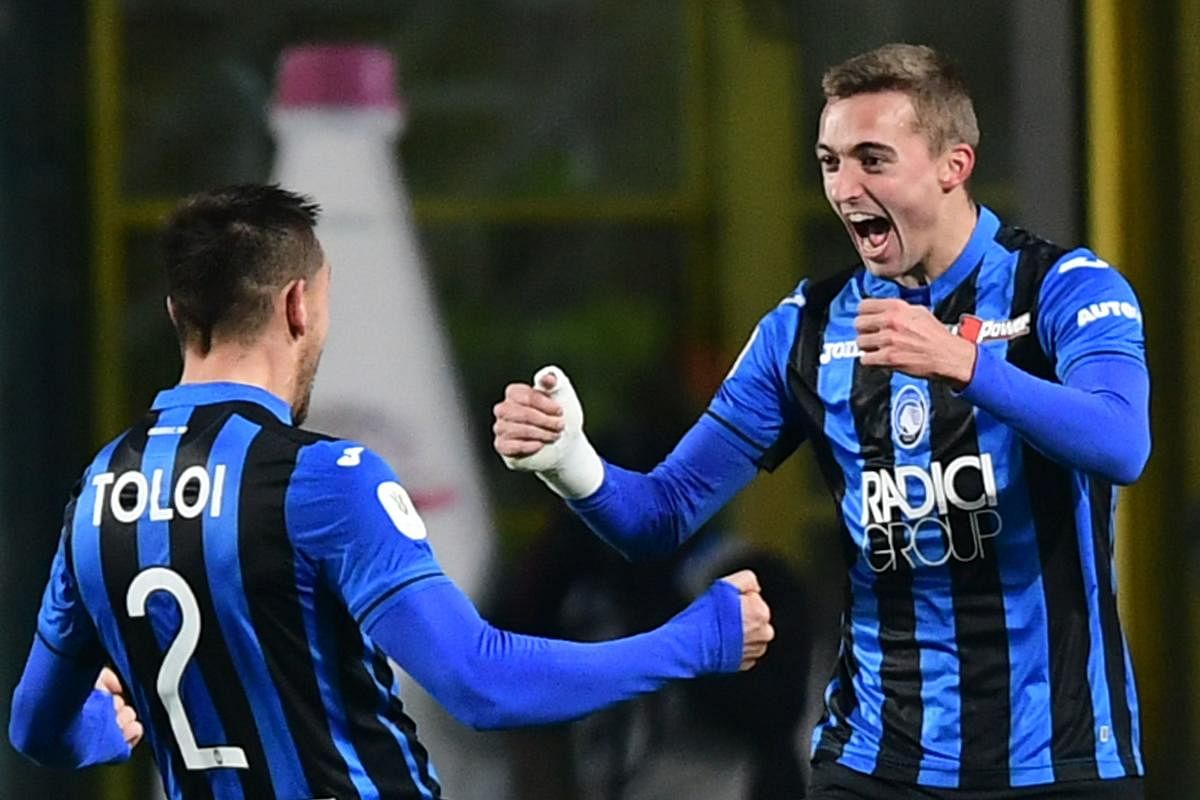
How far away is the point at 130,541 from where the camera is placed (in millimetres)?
2674

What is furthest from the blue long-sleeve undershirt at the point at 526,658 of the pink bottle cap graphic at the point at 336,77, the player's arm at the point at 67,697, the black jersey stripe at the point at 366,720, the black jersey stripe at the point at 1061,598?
the pink bottle cap graphic at the point at 336,77

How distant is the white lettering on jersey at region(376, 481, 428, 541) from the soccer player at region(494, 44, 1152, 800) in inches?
22.7

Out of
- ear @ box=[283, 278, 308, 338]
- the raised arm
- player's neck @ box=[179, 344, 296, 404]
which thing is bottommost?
the raised arm

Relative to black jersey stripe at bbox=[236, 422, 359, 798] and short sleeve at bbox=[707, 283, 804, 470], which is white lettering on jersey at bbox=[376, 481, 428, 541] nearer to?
black jersey stripe at bbox=[236, 422, 359, 798]

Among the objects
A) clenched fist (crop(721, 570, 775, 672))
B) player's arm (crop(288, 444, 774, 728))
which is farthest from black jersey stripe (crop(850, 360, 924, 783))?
player's arm (crop(288, 444, 774, 728))

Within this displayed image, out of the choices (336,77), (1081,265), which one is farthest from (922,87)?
(336,77)

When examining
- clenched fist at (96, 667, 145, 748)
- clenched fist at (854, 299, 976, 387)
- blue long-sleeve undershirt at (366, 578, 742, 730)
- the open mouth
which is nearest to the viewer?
blue long-sleeve undershirt at (366, 578, 742, 730)

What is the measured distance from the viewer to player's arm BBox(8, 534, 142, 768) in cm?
282

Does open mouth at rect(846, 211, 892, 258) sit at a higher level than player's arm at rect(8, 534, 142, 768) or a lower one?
higher

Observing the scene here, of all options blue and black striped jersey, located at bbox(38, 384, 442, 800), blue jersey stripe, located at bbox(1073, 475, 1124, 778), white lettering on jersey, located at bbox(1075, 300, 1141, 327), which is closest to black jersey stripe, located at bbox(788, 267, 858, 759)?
blue jersey stripe, located at bbox(1073, 475, 1124, 778)

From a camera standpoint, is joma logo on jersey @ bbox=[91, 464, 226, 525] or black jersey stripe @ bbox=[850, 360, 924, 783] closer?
joma logo on jersey @ bbox=[91, 464, 226, 525]

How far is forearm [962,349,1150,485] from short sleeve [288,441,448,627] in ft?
2.66

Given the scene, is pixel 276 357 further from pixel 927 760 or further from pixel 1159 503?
pixel 1159 503

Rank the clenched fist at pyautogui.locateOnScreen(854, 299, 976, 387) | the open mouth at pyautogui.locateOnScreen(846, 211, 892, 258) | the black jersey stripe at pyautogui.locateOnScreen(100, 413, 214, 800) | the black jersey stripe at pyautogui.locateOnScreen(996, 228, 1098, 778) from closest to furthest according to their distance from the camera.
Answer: the black jersey stripe at pyautogui.locateOnScreen(100, 413, 214, 800) → the clenched fist at pyautogui.locateOnScreen(854, 299, 976, 387) → the black jersey stripe at pyautogui.locateOnScreen(996, 228, 1098, 778) → the open mouth at pyautogui.locateOnScreen(846, 211, 892, 258)
